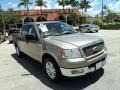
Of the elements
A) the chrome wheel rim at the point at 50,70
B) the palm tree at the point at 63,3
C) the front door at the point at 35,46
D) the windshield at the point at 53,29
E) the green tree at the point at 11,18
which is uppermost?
the palm tree at the point at 63,3

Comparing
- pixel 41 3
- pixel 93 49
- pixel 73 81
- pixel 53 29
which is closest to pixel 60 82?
pixel 73 81

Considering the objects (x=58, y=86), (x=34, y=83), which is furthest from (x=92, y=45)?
(x=34, y=83)

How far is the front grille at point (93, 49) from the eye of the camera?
5.68 meters

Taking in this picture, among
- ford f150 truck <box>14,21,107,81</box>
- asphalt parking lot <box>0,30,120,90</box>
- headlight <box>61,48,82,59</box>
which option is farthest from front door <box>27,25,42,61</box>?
headlight <box>61,48,82,59</box>

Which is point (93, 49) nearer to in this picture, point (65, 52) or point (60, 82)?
point (65, 52)

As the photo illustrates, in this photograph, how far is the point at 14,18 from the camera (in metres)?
54.1

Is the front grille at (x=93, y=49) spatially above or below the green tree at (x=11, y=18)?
below

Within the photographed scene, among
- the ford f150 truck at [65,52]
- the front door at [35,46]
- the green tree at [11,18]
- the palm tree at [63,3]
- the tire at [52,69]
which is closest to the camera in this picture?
the ford f150 truck at [65,52]

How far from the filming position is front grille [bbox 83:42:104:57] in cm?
568

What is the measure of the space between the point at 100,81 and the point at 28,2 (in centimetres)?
6154

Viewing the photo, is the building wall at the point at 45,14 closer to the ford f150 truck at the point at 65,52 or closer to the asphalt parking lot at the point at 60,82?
the asphalt parking lot at the point at 60,82

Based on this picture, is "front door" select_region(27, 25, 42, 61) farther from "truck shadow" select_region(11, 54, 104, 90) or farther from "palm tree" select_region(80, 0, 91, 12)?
"palm tree" select_region(80, 0, 91, 12)

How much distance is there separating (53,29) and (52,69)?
169cm

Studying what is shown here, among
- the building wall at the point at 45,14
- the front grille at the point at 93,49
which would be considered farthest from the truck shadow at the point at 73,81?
the building wall at the point at 45,14
